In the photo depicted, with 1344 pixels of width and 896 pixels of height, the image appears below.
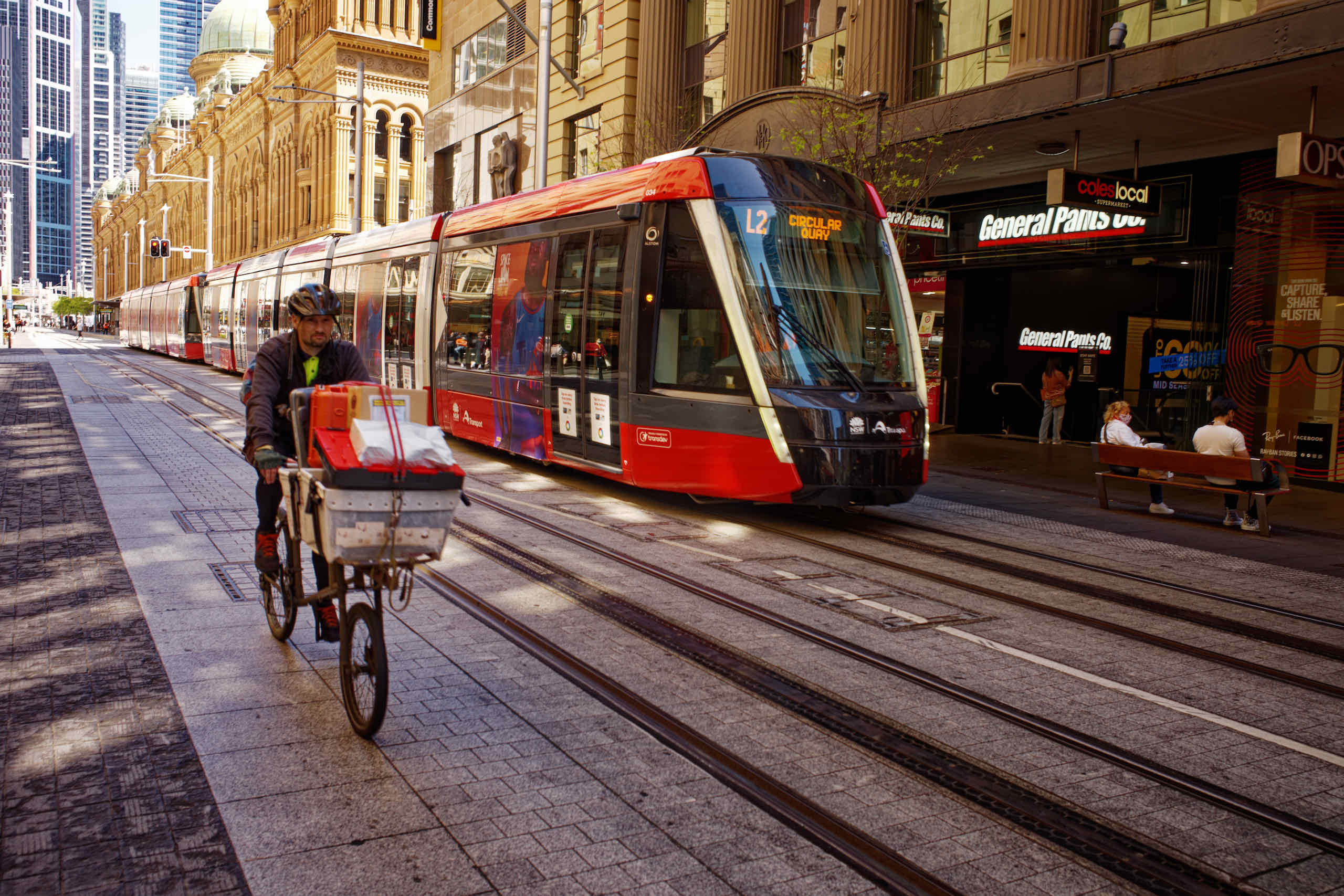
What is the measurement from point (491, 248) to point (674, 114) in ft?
34.2

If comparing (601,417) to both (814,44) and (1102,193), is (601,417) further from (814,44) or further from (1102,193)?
(814,44)

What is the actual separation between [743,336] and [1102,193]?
6.15 meters

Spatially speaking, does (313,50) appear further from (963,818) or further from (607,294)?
(963,818)

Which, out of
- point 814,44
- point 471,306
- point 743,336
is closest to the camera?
point 743,336

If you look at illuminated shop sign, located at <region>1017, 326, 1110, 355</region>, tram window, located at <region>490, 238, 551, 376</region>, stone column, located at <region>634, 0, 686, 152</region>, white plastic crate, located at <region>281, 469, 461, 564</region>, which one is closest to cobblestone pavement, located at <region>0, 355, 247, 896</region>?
white plastic crate, located at <region>281, 469, 461, 564</region>

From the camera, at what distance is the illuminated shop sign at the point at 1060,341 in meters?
20.9

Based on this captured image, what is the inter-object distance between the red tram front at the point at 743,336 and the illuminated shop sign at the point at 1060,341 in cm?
1151

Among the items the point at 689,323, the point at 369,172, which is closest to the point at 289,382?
the point at 689,323

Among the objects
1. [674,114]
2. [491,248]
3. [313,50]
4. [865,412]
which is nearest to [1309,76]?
[865,412]

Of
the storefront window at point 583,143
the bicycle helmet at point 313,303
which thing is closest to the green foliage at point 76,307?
the storefront window at point 583,143

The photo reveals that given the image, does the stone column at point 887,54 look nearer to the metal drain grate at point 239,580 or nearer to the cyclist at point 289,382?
the metal drain grate at point 239,580

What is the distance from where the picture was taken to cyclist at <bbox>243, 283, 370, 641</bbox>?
5254 millimetres

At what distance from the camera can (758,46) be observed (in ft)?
71.2

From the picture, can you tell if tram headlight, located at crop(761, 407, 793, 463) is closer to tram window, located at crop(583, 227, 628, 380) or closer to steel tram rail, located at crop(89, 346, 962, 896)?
tram window, located at crop(583, 227, 628, 380)
